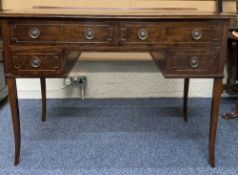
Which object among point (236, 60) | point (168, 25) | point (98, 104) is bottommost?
point (98, 104)

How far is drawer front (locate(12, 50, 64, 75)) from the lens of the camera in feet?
4.33

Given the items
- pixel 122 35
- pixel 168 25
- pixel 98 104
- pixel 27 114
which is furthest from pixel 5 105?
pixel 168 25

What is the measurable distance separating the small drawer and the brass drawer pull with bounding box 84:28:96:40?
0.34 meters

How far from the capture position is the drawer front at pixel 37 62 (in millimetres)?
1318

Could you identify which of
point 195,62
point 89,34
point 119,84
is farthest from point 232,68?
point 89,34

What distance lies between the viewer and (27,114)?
2125 millimetres

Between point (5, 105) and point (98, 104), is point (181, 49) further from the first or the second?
point (5, 105)

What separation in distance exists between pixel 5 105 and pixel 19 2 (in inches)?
31.3

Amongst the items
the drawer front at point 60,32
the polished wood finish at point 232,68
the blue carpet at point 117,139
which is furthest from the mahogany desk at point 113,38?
the polished wood finish at point 232,68

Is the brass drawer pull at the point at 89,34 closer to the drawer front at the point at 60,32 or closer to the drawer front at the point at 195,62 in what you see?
the drawer front at the point at 60,32

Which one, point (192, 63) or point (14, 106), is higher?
point (192, 63)

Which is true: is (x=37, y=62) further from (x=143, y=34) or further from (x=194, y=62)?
(x=194, y=62)

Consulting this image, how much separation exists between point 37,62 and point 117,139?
2.34 feet

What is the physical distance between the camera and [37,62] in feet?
4.35
